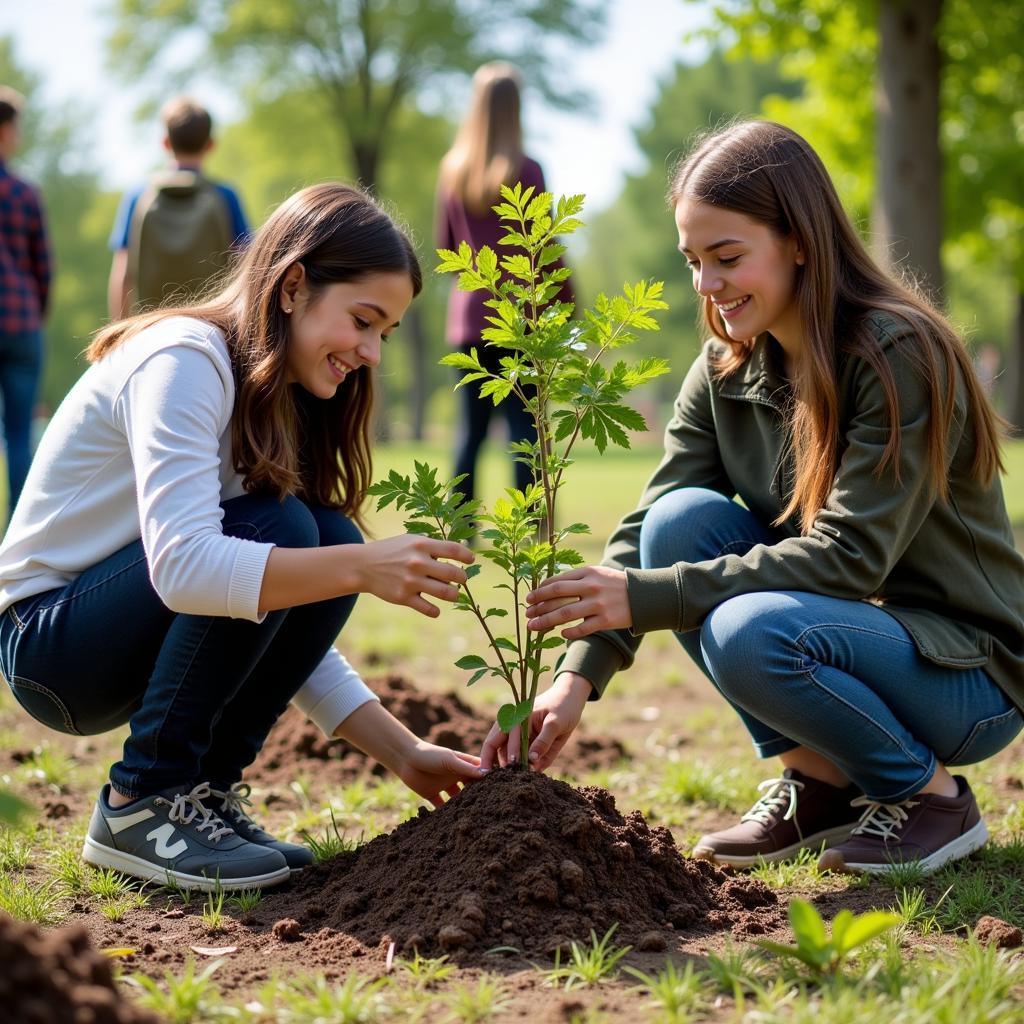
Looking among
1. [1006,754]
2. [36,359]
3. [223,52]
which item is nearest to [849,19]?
[36,359]

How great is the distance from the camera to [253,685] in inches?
119

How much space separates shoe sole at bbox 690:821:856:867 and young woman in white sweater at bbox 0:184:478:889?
0.61 meters

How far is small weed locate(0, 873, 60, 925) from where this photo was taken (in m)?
2.54

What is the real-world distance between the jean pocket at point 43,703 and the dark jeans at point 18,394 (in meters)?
4.56

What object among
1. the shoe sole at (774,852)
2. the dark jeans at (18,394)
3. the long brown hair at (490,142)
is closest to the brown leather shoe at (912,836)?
the shoe sole at (774,852)

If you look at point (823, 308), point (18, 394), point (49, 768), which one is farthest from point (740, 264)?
point (18, 394)

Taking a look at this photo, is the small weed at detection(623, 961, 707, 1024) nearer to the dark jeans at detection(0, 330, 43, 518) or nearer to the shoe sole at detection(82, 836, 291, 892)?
the shoe sole at detection(82, 836, 291, 892)

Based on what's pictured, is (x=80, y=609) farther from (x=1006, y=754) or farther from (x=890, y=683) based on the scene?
(x=1006, y=754)

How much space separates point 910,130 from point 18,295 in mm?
7151

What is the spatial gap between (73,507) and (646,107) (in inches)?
1548

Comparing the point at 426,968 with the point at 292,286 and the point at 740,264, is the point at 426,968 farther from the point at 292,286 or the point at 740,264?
the point at 740,264

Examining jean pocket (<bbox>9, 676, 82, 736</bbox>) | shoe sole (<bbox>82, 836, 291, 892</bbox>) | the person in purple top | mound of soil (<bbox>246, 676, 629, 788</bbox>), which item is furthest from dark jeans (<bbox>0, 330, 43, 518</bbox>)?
shoe sole (<bbox>82, 836, 291, 892</bbox>)

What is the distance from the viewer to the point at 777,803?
125 inches

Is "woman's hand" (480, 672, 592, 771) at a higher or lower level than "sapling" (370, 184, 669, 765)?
lower
